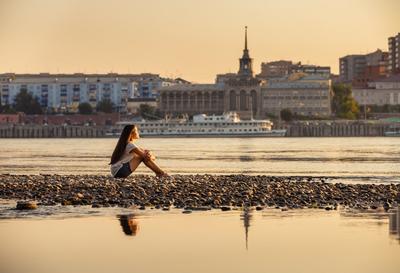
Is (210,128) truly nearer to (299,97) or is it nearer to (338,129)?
(338,129)

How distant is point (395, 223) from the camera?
2203 cm

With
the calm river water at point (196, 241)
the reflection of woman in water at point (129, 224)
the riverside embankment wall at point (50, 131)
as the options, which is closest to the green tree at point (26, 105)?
the riverside embankment wall at point (50, 131)

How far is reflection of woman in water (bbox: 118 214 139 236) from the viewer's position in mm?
21106

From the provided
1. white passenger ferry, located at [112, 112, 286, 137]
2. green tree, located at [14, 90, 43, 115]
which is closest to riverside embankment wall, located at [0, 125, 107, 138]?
white passenger ferry, located at [112, 112, 286, 137]

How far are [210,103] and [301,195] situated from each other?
15774 cm

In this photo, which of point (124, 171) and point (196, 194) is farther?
point (124, 171)

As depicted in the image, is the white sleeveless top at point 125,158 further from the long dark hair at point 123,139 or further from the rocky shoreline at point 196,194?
the rocky shoreline at point 196,194

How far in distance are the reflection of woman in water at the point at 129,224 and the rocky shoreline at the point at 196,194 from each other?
163 cm

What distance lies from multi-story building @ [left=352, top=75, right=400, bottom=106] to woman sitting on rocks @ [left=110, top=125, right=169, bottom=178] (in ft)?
536

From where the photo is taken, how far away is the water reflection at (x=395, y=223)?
2059 centimetres

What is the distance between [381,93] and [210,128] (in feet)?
158

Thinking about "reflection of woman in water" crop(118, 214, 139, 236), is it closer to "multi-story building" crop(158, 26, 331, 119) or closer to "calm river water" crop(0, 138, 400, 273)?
"calm river water" crop(0, 138, 400, 273)

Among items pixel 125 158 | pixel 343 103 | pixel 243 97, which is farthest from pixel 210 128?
pixel 125 158

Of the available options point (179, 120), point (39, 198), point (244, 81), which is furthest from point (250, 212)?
point (244, 81)
